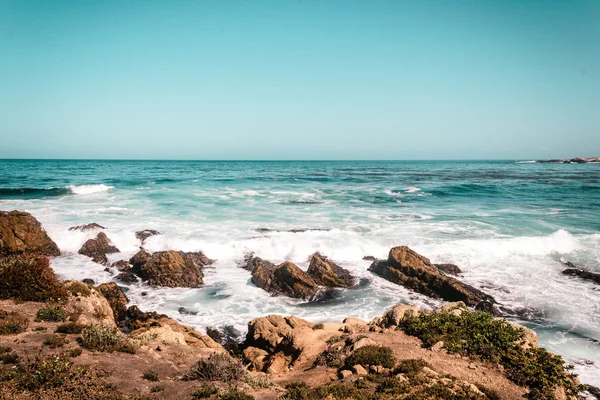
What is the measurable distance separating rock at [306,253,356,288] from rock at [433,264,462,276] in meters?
5.83

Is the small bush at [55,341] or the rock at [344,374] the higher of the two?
the small bush at [55,341]

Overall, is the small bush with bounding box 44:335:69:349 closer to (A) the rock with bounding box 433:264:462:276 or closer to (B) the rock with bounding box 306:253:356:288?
(B) the rock with bounding box 306:253:356:288

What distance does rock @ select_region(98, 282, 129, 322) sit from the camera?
14.6 meters

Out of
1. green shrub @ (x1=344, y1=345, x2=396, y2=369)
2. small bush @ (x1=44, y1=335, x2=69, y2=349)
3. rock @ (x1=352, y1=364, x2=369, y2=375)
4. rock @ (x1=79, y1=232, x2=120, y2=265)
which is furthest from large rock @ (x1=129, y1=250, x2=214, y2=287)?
rock @ (x1=352, y1=364, x2=369, y2=375)

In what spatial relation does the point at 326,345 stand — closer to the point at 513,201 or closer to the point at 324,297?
the point at 324,297

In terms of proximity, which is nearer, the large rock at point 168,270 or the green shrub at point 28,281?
the green shrub at point 28,281

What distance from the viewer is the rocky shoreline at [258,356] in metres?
7.52

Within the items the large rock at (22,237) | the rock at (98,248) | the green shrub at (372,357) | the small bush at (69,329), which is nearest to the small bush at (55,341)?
the small bush at (69,329)

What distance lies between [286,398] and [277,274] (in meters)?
11.8

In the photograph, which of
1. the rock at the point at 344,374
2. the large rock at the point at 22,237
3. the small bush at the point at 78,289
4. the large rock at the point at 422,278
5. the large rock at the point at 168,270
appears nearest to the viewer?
the rock at the point at 344,374

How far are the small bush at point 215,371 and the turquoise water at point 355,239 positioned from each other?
22.5ft

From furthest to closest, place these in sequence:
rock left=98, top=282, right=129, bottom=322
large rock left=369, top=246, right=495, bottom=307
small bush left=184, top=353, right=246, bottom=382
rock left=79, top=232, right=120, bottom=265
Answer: rock left=79, top=232, right=120, bottom=265
large rock left=369, top=246, right=495, bottom=307
rock left=98, top=282, right=129, bottom=322
small bush left=184, top=353, right=246, bottom=382

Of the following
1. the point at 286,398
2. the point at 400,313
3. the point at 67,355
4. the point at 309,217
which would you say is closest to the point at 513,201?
the point at 309,217

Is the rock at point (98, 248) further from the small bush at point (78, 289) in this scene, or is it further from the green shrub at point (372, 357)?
the green shrub at point (372, 357)
